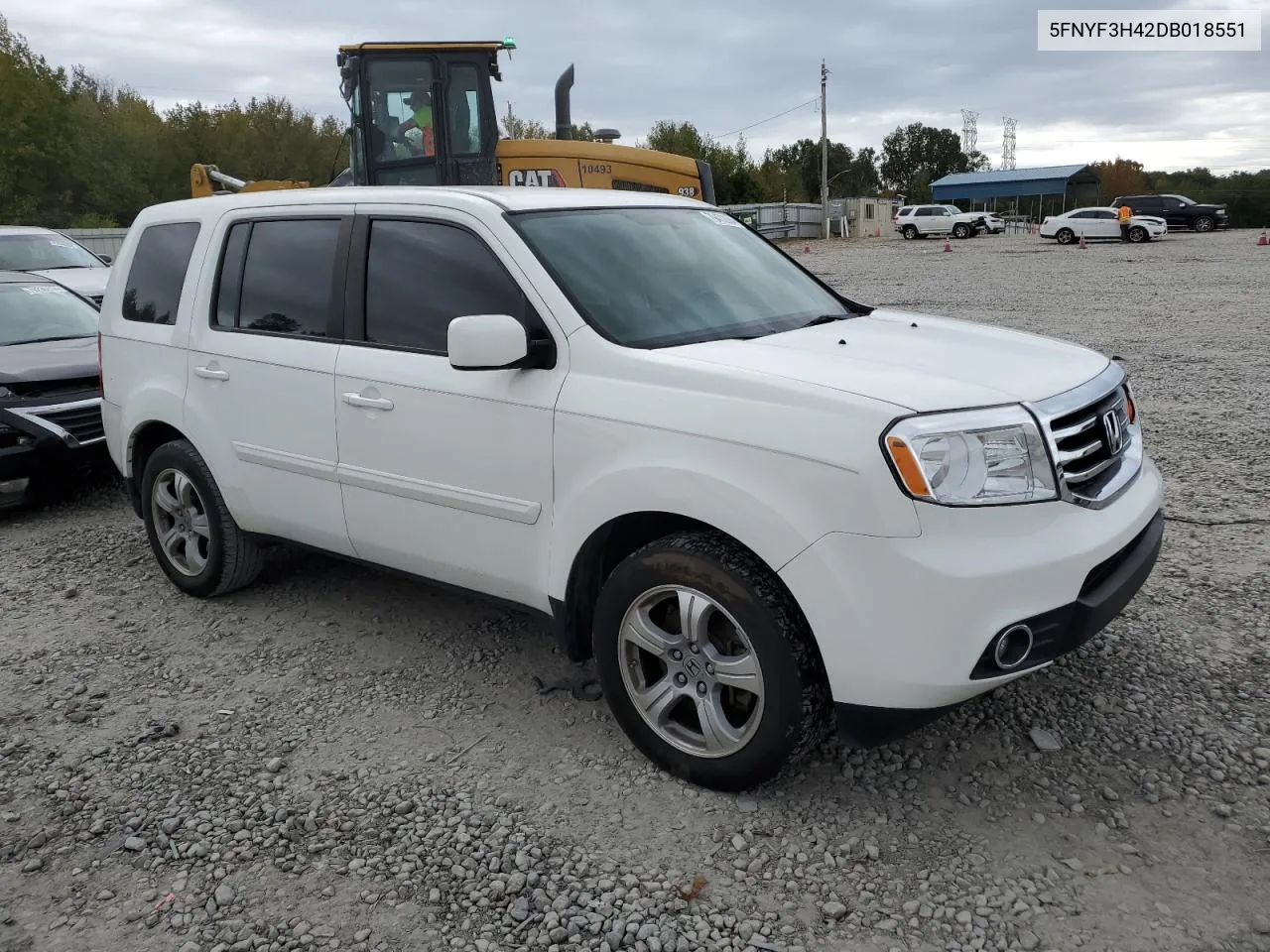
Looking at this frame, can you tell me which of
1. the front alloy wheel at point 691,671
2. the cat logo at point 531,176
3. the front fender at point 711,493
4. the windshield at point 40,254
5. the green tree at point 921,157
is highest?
the green tree at point 921,157

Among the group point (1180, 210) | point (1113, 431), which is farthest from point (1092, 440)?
point (1180, 210)

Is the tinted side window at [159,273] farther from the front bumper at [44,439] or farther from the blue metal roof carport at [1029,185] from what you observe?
the blue metal roof carport at [1029,185]

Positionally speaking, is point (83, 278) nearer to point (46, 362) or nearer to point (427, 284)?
point (46, 362)

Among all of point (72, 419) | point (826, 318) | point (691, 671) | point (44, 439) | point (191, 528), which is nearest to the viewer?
point (691, 671)

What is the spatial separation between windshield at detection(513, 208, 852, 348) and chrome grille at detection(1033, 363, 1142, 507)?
3.45ft

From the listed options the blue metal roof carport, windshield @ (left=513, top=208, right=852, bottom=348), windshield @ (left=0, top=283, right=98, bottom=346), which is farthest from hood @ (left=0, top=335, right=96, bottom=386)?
the blue metal roof carport

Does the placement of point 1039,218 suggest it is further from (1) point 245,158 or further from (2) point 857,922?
(2) point 857,922

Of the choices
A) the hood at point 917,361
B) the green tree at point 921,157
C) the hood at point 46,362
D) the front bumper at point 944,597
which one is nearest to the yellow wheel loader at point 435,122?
the hood at point 46,362

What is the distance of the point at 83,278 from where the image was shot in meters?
11.1

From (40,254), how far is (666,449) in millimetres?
11243

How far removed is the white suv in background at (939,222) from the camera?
4725 centimetres

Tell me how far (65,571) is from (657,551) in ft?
13.1

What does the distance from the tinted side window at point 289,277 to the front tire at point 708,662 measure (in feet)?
5.98

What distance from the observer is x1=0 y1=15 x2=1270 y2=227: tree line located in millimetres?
44562
